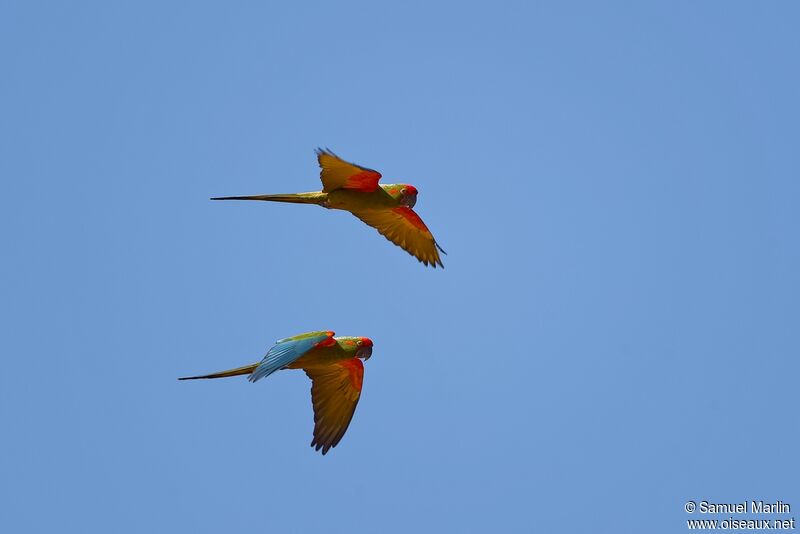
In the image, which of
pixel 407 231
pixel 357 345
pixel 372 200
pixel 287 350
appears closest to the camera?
pixel 287 350

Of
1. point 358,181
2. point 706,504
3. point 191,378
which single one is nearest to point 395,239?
point 358,181

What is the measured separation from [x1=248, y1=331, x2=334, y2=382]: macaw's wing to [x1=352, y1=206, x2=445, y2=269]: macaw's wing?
3633mm

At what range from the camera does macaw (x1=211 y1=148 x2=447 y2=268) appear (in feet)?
78.7

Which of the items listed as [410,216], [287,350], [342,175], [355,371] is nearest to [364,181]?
[342,175]

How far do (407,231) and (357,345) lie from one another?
12.2 feet

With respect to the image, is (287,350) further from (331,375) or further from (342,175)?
(342,175)

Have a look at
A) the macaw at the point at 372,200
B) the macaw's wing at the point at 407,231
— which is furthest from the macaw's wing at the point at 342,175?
the macaw's wing at the point at 407,231

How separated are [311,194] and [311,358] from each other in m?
3.25

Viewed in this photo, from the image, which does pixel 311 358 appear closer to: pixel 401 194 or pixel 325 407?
pixel 325 407

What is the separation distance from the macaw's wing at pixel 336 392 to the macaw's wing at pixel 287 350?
112cm

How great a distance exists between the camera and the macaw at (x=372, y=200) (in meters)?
24.0

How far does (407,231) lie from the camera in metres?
26.9

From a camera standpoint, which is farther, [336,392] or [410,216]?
[410,216]

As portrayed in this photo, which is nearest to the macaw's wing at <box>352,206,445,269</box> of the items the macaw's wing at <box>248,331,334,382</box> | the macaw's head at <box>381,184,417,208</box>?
the macaw's head at <box>381,184,417,208</box>
